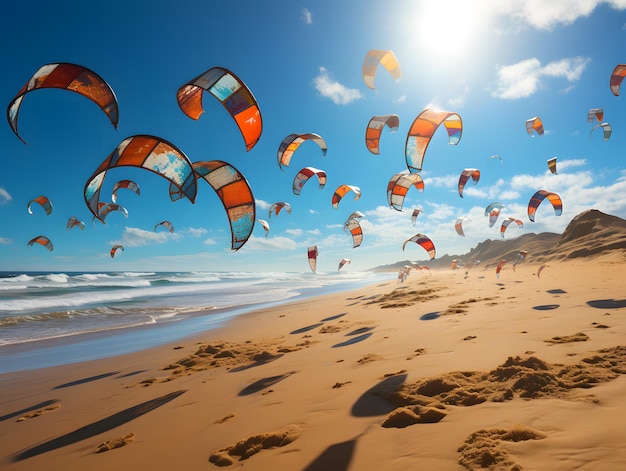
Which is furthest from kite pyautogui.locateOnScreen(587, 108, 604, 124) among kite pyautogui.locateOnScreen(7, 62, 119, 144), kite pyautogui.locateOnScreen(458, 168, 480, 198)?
kite pyautogui.locateOnScreen(7, 62, 119, 144)

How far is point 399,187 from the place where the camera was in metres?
11.7

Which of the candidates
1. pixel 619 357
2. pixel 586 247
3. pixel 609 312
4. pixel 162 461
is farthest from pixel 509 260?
pixel 162 461

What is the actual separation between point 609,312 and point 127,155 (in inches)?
311

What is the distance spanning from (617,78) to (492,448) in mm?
13586

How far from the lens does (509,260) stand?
39.2 m

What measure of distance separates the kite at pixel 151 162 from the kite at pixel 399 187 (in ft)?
26.6

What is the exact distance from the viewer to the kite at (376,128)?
396 inches

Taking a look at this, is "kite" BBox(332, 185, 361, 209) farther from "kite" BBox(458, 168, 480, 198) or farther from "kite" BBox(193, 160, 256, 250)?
"kite" BBox(193, 160, 256, 250)

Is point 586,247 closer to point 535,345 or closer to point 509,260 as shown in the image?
point 509,260

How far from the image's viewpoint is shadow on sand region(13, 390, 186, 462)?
3.48 metres

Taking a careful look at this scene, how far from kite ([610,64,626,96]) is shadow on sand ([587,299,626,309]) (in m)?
7.76

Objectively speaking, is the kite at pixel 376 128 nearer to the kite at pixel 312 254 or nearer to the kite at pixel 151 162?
the kite at pixel 312 254

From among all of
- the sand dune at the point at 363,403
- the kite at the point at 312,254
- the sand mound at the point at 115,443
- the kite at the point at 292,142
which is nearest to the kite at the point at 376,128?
the kite at the point at 292,142

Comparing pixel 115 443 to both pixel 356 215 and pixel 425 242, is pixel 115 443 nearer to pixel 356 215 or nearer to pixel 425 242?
pixel 356 215
